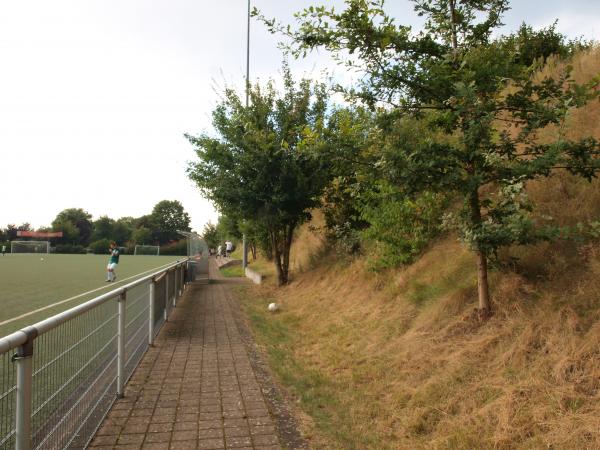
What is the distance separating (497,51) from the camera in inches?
213

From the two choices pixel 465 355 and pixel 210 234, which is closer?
pixel 465 355

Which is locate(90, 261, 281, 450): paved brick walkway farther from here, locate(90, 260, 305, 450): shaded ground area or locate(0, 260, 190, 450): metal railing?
locate(0, 260, 190, 450): metal railing

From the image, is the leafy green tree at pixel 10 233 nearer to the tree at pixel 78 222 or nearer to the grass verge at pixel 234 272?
the tree at pixel 78 222

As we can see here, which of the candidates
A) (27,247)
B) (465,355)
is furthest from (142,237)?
(465,355)

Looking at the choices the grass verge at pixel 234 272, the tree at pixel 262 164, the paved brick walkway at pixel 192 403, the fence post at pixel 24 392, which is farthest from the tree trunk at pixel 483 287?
the grass verge at pixel 234 272

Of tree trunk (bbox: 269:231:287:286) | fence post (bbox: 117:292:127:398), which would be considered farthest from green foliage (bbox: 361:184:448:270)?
tree trunk (bbox: 269:231:287:286)

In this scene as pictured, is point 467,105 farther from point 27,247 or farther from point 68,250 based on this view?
point 68,250

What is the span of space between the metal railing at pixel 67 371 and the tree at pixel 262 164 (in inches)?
349

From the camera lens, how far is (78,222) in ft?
419

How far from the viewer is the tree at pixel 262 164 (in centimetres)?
1480

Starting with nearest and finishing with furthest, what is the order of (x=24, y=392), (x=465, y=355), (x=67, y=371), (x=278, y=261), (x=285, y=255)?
(x=24, y=392), (x=67, y=371), (x=465, y=355), (x=278, y=261), (x=285, y=255)

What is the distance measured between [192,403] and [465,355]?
281cm

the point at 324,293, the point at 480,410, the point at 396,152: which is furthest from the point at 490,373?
the point at 324,293

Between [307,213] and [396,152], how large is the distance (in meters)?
11.0
